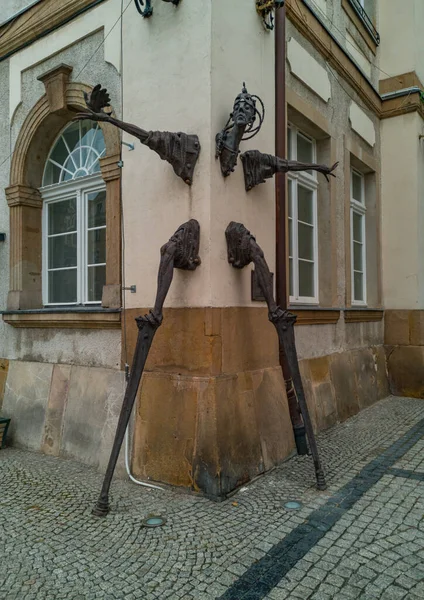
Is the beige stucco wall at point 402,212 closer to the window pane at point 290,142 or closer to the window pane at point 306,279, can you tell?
the window pane at point 306,279

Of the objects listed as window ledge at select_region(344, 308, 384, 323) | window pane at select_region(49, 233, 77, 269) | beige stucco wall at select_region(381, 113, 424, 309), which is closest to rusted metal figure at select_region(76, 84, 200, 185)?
window pane at select_region(49, 233, 77, 269)

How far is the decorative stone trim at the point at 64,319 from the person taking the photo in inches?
185

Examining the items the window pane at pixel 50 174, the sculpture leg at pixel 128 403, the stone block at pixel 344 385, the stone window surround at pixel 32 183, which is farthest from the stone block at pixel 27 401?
the stone block at pixel 344 385

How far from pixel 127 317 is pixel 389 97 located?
A: 6.00m

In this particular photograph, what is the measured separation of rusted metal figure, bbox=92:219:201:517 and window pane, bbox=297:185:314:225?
8.39 ft

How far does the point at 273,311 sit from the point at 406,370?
182 inches

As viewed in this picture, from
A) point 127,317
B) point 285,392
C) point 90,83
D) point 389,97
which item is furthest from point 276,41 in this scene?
point 389,97

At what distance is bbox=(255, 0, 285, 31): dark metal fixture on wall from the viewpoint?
15.1 ft

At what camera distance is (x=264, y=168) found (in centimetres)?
438

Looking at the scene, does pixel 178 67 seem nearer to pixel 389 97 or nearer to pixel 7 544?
pixel 7 544

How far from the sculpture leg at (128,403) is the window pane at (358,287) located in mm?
4805

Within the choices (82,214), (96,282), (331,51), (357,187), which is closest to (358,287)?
(357,187)

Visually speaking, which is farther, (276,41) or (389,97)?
(389,97)

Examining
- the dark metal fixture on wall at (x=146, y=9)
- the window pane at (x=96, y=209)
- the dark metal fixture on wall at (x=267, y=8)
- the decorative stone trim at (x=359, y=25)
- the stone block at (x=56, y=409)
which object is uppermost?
the decorative stone trim at (x=359, y=25)
